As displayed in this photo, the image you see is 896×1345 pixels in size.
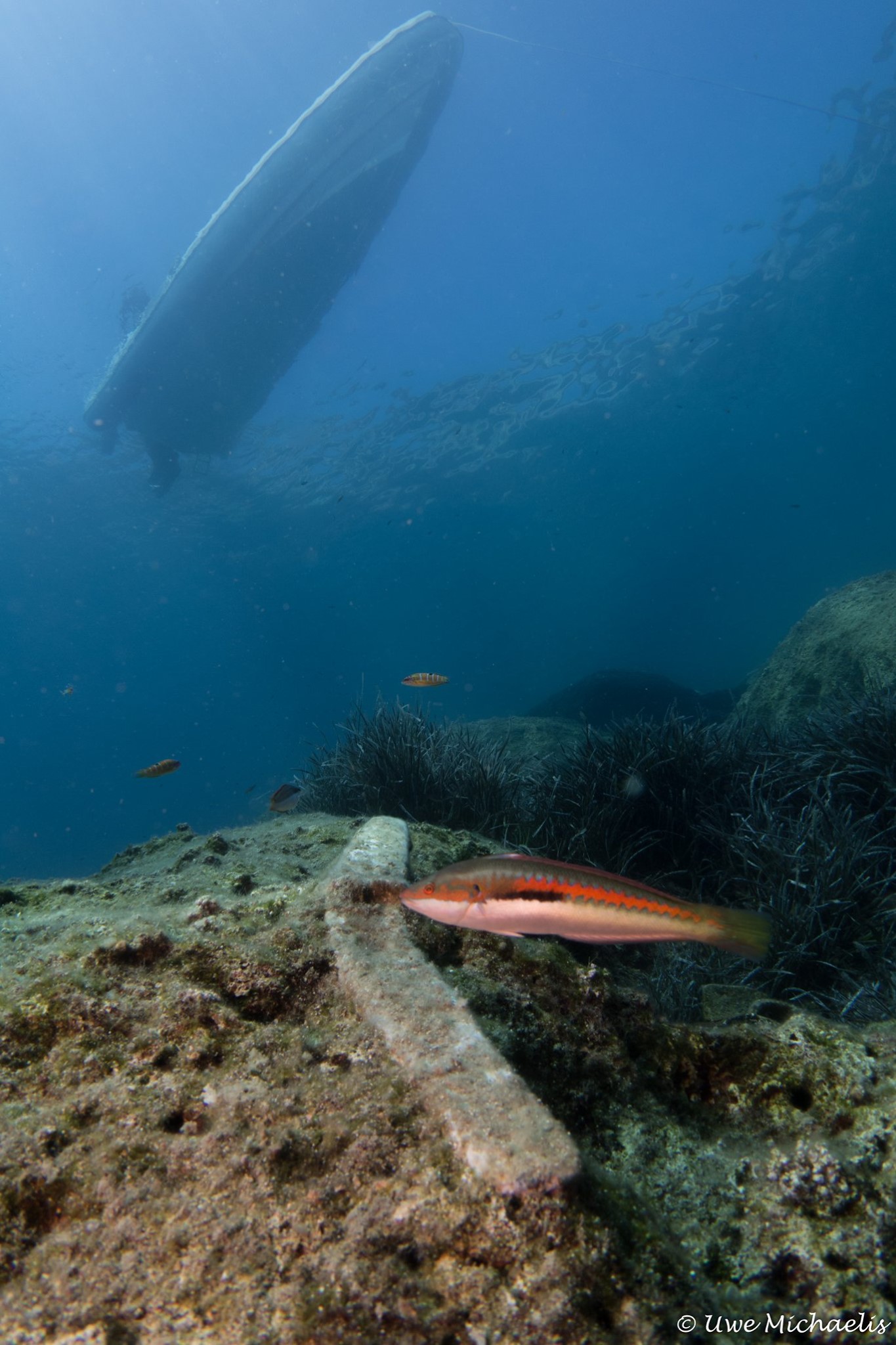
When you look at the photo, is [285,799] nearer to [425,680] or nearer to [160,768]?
[160,768]

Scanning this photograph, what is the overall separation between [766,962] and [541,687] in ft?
260

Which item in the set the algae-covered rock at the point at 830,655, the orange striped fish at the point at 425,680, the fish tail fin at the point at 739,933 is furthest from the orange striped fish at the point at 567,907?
the algae-covered rock at the point at 830,655

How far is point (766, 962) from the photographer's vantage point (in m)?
3.56

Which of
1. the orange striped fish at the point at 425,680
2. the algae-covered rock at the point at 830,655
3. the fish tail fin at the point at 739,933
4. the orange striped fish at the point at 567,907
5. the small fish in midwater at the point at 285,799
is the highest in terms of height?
the orange striped fish at the point at 567,907

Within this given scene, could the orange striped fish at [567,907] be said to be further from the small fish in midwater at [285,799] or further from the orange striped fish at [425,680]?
the orange striped fish at [425,680]

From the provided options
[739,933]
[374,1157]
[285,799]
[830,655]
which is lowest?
[830,655]

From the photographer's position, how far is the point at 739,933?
1.72 metres

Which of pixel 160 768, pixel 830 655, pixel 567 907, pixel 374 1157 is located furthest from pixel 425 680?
pixel 374 1157

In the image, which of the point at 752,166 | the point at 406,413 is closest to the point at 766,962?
the point at 406,413

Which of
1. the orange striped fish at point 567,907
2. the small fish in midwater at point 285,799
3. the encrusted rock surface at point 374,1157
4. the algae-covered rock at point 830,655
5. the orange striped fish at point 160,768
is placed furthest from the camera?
the algae-covered rock at point 830,655

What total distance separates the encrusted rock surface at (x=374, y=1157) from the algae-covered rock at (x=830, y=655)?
645 cm

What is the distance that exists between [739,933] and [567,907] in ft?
1.81

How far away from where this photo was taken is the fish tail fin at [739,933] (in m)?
1.70

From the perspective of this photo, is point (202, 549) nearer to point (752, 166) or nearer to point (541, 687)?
point (541, 687)
